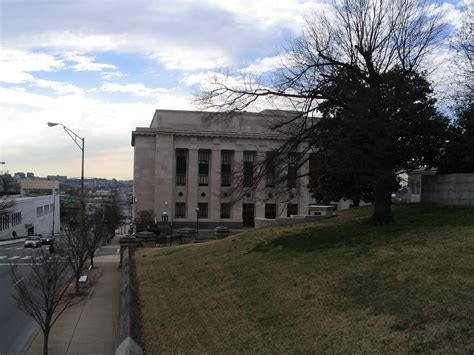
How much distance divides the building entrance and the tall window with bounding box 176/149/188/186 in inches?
402

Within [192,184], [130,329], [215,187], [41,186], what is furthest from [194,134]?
[41,186]

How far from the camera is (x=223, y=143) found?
75875 mm

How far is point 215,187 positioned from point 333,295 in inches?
2634

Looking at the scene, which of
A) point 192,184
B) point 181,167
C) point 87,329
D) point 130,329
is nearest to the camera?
point 130,329

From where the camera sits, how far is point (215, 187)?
7681 centimetres

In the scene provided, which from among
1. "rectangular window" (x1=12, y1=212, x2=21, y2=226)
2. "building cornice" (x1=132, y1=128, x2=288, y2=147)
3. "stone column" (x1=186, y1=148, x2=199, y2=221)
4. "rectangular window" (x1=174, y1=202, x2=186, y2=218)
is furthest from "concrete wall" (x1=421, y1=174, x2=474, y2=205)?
"rectangular window" (x1=12, y1=212, x2=21, y2=226)

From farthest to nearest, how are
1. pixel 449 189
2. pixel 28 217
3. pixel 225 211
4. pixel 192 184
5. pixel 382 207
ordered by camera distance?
pixel 28 217 < pixel 225 211 < pixel 192 184 < pixel 449 189 < pixel 382 207

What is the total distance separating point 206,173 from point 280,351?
2729 inches

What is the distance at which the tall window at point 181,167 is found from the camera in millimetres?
76250

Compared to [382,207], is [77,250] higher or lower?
lower

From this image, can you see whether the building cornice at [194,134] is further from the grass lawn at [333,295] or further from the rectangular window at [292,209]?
the grass lawn at [333,295]

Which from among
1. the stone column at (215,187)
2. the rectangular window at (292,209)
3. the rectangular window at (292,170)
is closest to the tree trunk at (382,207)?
the rectangular window at (292,170)

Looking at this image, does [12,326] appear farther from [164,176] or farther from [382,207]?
[164,176]

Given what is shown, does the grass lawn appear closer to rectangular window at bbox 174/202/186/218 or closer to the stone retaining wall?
the stone retaining wall
